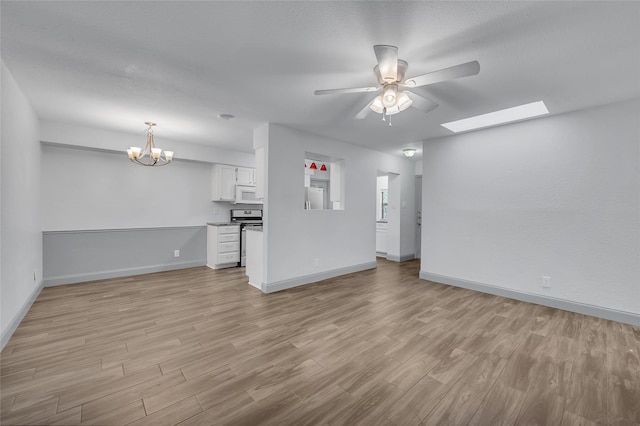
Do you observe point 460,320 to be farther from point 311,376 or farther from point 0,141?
point 0,141

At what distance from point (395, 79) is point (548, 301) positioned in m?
3.56

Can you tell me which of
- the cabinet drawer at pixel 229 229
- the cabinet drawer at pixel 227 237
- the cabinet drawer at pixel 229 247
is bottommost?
the cabinet drawer at pixel 229 247

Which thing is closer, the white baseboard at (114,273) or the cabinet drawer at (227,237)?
the white baseboard at (114,273)

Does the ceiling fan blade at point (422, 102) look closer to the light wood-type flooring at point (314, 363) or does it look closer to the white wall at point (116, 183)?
the light wood-type flooring at point (314, 363)

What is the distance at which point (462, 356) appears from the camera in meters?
2.22

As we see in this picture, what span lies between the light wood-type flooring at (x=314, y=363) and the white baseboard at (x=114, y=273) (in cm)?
84

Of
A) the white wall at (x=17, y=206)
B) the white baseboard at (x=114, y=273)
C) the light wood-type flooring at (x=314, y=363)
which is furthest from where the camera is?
the white baseboard at (x=114, y=273)

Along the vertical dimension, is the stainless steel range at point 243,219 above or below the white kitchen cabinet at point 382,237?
above

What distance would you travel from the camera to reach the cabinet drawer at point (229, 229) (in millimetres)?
5340

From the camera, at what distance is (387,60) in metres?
1.80

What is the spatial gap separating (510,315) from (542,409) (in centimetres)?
173

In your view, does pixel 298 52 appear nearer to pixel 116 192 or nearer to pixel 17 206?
pixel 17 206

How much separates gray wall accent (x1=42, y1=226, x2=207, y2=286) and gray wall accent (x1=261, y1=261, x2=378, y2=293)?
252 cm

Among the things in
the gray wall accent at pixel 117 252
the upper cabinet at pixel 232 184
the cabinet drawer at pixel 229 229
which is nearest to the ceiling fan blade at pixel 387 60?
the upper cabinet at pixel 232 184
